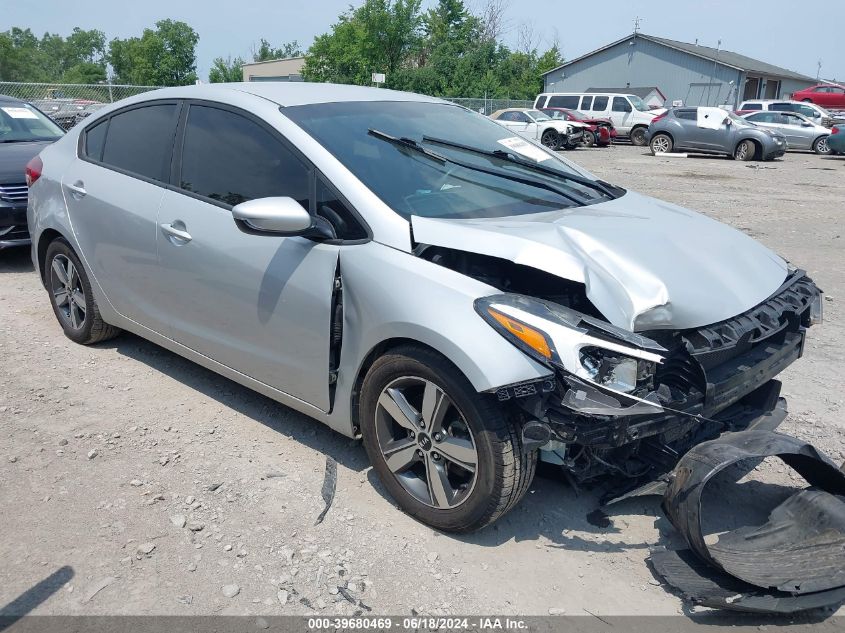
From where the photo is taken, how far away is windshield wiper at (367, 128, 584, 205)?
3682mm

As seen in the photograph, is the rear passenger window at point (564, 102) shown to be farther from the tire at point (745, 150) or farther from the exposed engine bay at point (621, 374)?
the exposed engine bay at point (621, 374)

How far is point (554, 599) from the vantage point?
2.73m

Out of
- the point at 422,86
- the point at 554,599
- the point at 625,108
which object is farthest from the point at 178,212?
the point at 422,86

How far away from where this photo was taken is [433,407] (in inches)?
115

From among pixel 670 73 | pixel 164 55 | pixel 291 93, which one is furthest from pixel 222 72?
pixel 291 93

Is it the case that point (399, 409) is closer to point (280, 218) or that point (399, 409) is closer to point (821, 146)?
point (280, 218)

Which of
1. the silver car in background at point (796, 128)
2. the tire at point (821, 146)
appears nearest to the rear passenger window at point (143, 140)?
the silver car in background at point (796, 128)

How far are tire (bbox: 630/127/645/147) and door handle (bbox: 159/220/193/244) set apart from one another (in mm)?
26936

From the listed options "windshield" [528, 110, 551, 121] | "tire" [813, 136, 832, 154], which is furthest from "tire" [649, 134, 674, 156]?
"tire" [813, 136, 832, 154]

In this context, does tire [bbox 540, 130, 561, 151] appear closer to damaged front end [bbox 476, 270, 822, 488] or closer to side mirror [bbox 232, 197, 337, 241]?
damaged front end [bbox 476, 270, 822, 488]

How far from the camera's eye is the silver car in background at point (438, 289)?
2740 mm

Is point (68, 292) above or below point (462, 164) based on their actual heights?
below

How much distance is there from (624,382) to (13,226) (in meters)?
6.45

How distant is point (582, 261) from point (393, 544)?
1382mm
